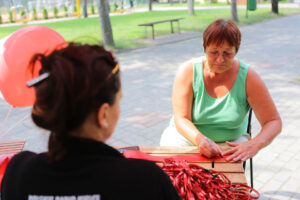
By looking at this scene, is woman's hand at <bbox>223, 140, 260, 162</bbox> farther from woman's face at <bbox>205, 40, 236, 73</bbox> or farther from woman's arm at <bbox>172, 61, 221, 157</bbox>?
woman's face at <bbox>205, 40, 236, 73</bbox>

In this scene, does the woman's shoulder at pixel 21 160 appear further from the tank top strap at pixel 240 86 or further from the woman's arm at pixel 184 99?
the tank top strap at pixel 240 86

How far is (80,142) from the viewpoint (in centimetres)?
92

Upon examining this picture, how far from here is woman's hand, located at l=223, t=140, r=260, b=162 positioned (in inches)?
70.8

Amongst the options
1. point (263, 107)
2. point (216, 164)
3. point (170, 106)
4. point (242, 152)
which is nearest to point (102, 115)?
point (216, 164)

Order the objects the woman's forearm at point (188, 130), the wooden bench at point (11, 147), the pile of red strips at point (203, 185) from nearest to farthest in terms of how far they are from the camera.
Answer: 1. the pile of red strips at point (203, 185)
2. the woman's forearm at point (188, 130)
3. the wooden bench at point (11, 147)

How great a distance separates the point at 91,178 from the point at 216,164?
3.45ft

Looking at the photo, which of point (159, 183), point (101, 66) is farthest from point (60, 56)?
point (159, 183)

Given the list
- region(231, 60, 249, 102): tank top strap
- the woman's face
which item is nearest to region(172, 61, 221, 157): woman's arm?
the woman's face

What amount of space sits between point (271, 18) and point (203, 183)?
18.2m

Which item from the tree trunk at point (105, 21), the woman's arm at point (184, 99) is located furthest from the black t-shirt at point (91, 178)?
the tree trunk at point (105, 21)

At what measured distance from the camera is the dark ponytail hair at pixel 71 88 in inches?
32.9

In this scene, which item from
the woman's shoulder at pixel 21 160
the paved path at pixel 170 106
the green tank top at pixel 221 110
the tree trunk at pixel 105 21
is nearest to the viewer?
the woman's shoulder at pixel 21 160

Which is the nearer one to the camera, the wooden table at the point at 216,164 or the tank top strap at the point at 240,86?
the wooden table at the point at 216,164

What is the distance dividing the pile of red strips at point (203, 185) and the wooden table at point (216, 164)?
60mm
